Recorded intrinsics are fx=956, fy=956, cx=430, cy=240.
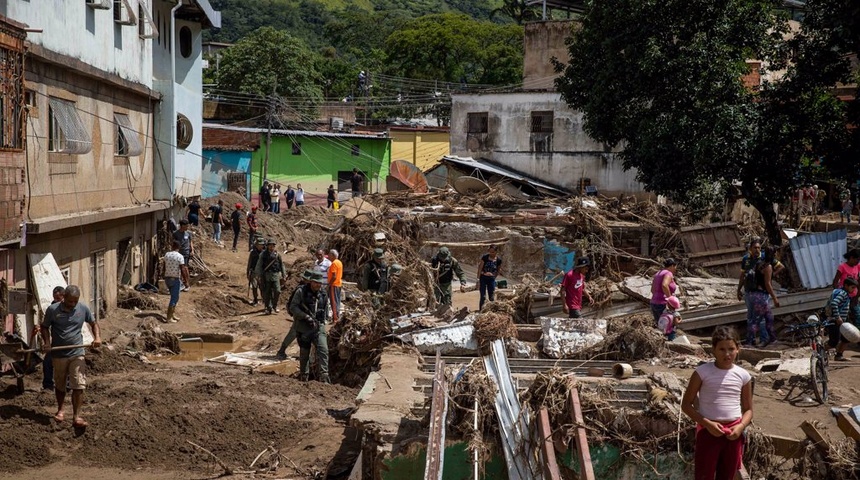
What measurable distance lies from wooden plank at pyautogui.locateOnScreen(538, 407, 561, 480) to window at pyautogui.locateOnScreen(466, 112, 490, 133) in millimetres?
30744

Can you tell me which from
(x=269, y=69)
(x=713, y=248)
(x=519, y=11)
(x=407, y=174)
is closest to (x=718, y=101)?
(x=713, y=248)

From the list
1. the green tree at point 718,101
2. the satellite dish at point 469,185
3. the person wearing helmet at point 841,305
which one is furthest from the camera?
the satellite dish at point 469,185

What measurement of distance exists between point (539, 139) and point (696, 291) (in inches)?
812

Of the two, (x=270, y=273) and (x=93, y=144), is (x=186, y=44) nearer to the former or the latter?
(x=93, y=144)

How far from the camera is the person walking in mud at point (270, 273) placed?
18328 millimetres

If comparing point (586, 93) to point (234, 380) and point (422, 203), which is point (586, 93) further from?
point (234, 380)

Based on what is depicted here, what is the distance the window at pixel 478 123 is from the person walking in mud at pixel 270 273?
2020 cm

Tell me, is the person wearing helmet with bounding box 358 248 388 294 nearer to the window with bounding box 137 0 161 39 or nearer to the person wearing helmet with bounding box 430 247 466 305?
the person wearing helmet with bounding box 430 247 466 305

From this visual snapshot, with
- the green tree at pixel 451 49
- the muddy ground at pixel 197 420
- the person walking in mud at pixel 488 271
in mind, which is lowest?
the muddy ground at pixel 197 420

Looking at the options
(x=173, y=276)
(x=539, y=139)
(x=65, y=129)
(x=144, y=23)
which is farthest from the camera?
(x=539, y=139)

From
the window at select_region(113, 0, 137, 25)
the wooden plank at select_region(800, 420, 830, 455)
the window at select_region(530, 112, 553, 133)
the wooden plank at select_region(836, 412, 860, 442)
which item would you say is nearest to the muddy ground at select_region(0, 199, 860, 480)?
the wooden plank at select_region(800, 420, 830, 455)

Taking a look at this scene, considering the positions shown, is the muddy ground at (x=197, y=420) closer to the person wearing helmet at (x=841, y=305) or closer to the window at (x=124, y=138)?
the person wearing helmet at (x=841, y=305)

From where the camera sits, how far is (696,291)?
17109mm

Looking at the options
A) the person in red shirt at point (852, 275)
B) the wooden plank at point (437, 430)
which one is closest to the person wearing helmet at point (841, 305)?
the person in red shirt at point (852, 275)
